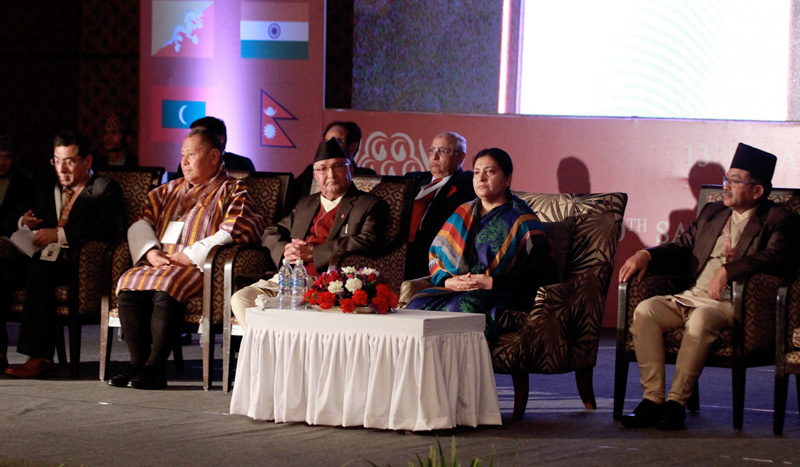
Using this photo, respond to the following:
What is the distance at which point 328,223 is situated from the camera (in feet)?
15.5

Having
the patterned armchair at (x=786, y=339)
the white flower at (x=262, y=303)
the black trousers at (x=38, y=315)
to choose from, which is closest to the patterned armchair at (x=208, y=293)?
the black trousers at (x=38, y=315)

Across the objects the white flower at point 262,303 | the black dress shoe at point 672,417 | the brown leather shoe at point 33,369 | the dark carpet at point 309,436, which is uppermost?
the white flower at point 262,303

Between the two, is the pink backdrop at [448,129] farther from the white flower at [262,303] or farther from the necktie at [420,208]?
the white flower at [262,303]

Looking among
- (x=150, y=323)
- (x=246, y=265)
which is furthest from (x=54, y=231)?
(x=246, y=265)

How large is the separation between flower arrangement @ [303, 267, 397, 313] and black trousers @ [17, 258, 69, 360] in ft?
5.36

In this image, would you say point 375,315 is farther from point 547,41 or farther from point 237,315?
point 547,41

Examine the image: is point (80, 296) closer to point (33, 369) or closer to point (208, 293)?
point (33, 369)

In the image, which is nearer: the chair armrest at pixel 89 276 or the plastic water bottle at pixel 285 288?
the plastic water bottle at pixel 285 288

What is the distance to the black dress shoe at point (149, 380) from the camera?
445 cm

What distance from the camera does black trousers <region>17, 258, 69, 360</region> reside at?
473 cm

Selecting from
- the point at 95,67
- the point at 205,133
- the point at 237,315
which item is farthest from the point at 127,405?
the point at 95,67

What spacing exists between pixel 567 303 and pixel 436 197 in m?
1.35

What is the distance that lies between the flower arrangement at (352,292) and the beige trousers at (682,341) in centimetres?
98

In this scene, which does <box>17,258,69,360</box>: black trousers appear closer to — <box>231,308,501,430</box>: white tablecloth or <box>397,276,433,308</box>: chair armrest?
<box>231,308,501,430</box>: white tablecloth
